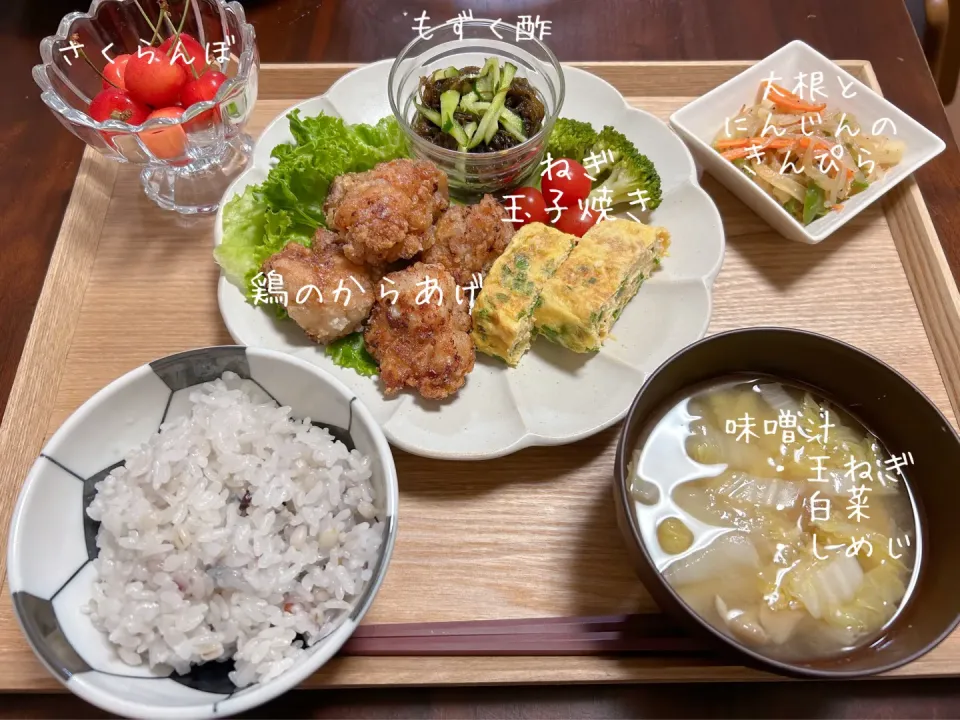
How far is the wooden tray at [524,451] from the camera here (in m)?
1.77

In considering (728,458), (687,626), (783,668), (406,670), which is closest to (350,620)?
(406,670)

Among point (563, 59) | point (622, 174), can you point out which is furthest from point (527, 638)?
point (563, 59)

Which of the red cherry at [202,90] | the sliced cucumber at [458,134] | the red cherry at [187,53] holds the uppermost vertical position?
the red cherry at [187,53]

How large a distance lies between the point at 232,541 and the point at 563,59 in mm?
2597

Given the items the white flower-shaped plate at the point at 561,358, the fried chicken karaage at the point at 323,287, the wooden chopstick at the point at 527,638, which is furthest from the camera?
the fried chicken karaage at the point at 323,287

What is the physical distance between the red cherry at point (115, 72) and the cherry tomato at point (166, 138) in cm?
22

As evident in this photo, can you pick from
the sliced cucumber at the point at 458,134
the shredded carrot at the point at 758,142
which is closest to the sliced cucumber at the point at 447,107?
the sliced cucumber at the point at 458,134

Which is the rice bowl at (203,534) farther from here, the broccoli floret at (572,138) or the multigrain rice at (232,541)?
the broccoli floret at (572,138)

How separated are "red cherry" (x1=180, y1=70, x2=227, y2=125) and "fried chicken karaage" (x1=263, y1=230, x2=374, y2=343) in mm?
590

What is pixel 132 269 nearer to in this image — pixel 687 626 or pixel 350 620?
pixel 350 620

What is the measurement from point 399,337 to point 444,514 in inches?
21.7

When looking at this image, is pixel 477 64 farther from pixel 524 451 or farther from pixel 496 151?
pixel 524 451

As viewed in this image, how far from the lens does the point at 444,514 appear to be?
6.38 ft

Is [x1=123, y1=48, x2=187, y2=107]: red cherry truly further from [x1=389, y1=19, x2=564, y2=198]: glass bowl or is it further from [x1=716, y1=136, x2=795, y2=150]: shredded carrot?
[x1=716, y1=136, x2=795, y2=150]: shredded carrot
